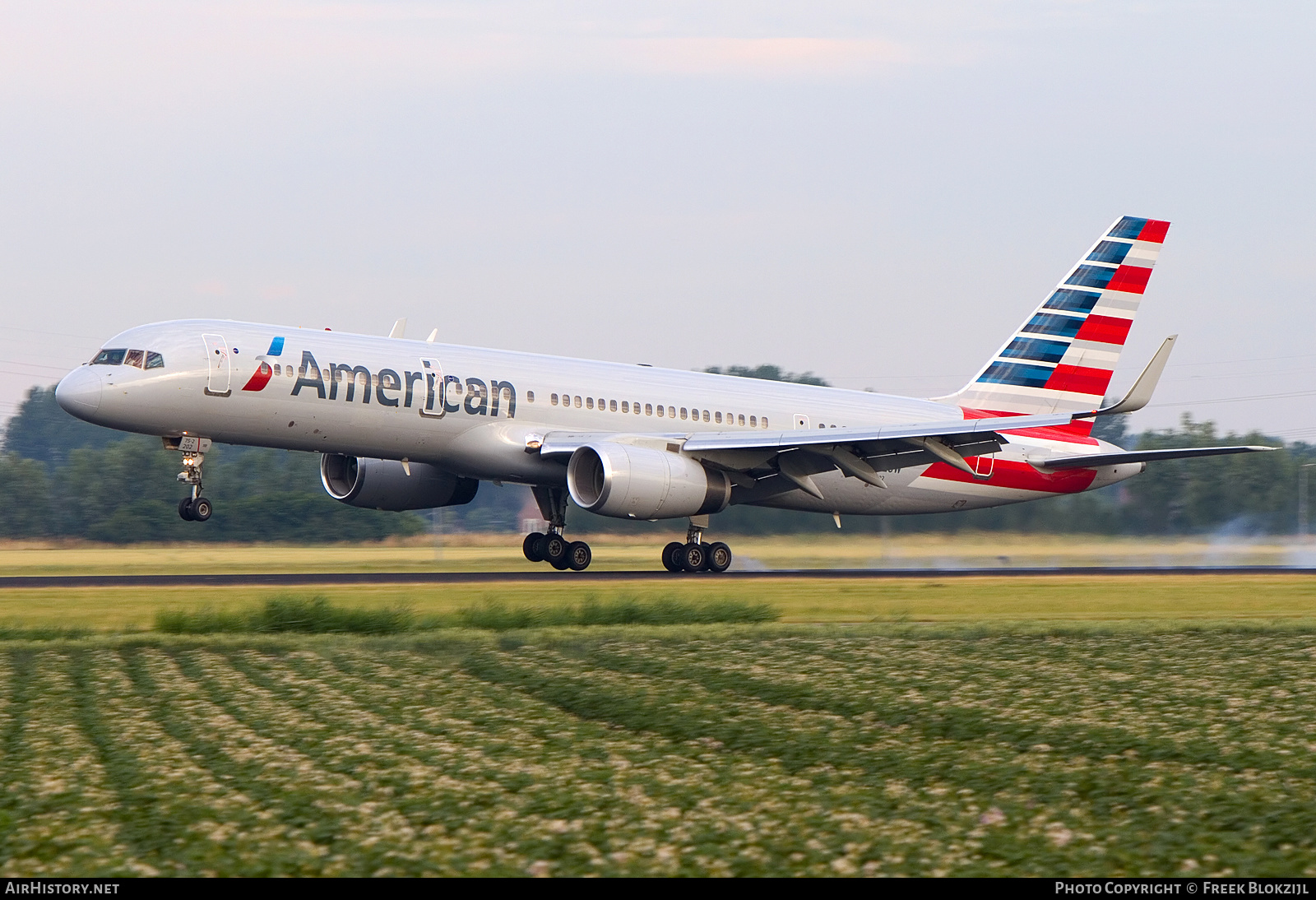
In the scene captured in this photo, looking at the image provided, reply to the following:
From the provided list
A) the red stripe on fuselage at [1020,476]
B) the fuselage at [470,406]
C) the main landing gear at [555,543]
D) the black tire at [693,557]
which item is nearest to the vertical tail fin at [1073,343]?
the fuselage at [470,406]

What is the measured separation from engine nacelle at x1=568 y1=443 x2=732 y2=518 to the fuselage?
1.08m

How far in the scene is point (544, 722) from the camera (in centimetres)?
924

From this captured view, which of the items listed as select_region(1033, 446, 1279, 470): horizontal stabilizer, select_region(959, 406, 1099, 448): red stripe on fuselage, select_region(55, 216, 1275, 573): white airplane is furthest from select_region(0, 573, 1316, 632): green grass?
select_region(959, 406, 1099, 448): red stripe on fuselage

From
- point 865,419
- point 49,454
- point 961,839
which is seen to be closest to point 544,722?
point 961,839

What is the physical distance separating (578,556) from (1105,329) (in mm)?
13344

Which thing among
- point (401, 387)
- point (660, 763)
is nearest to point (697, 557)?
point (401, 387)

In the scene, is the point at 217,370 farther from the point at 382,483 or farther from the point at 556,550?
the point at 556,550

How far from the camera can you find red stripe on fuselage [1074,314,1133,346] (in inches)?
1217

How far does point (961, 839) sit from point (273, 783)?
3592 millimetres

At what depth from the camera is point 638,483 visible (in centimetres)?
2369

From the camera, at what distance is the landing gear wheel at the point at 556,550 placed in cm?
2669

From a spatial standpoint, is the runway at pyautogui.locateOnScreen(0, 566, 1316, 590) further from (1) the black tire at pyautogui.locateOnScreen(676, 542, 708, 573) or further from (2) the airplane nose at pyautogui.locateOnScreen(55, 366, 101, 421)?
(2) the airplane nose at pyautogui.locateOnScreen(55, 366, 101, 421)
